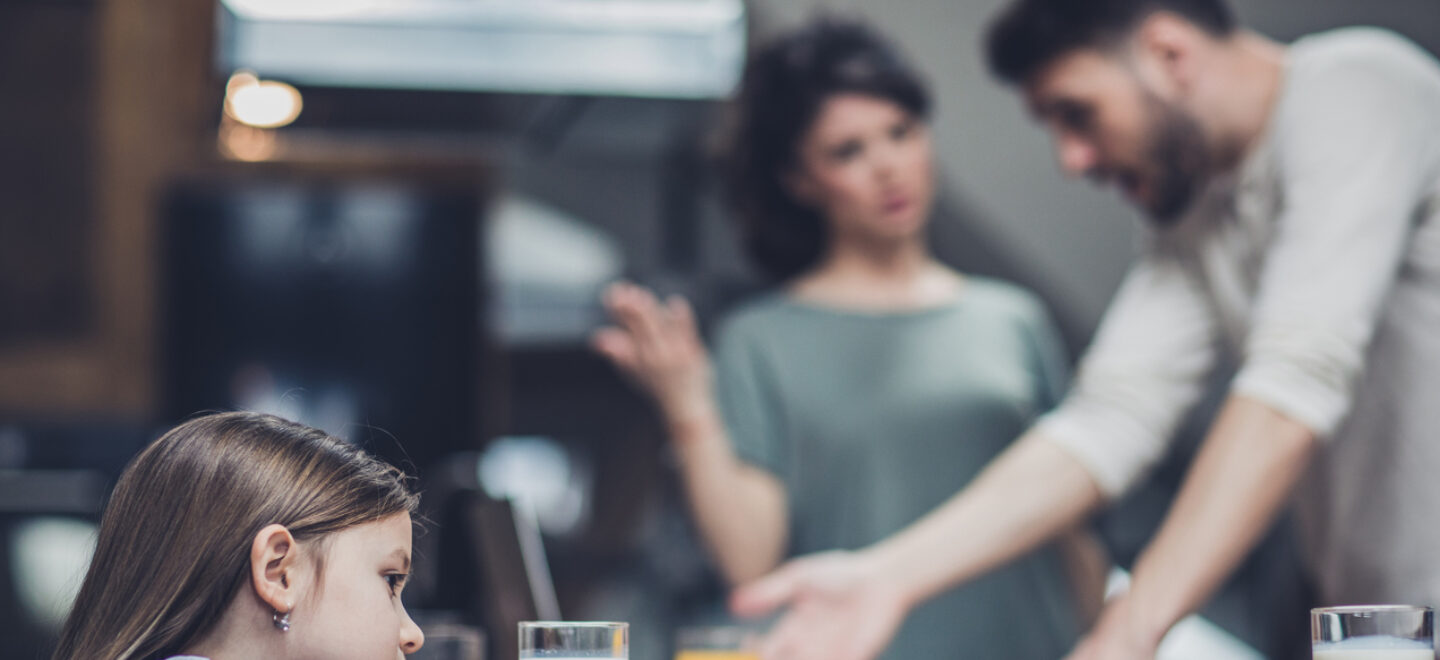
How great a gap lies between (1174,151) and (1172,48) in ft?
0.37

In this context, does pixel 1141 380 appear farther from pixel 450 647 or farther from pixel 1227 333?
pixel 450 647

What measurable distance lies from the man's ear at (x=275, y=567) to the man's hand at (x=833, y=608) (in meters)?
0.59

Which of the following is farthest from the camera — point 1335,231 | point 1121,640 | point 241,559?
point 1335,231

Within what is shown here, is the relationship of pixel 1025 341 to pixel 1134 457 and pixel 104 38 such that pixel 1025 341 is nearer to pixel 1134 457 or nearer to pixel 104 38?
pixel 1134 457

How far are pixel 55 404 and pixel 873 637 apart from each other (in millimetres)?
2310

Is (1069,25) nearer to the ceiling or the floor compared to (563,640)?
nearer to the ceiling

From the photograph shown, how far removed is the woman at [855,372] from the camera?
1854 millimetres

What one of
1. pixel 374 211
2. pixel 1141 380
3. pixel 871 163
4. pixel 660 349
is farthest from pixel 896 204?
pixel 374 211

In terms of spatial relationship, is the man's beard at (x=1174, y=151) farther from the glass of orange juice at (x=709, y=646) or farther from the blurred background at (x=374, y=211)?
the blurred background at (x=374, y=211)

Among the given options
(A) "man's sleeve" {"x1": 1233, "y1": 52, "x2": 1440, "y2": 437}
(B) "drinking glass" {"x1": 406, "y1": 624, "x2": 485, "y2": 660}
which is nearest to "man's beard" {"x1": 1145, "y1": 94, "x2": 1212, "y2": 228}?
(A) "man's sleeve" {"x1": 1233, "y1": 52, "x2": 1440, "y2": 437}

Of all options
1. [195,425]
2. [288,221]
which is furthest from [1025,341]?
[288,221]

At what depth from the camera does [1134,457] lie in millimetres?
1547

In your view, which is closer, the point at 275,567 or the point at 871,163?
the point at 275,567

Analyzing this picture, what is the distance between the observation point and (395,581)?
0.83 metres
